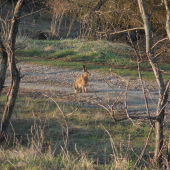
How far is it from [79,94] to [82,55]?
25.3ft

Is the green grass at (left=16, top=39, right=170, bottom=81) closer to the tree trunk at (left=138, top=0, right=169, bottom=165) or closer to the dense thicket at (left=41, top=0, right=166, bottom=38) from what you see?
the dense thicket at (left=41, top=0, right=166, bottom=38)

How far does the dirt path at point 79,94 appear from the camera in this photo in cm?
968

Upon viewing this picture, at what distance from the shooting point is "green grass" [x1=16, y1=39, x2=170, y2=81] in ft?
52.9

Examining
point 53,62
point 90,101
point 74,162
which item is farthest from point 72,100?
point 53,62

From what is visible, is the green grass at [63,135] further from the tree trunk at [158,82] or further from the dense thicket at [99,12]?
the dense thicket at [99,12]

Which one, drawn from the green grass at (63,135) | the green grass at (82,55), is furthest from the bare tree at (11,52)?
the green grass at (82,55)

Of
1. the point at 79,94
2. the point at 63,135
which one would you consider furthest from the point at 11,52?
the point at 79,94

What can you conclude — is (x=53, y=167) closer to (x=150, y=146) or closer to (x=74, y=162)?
(x=74, y=162)

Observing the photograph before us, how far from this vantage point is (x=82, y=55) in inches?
715

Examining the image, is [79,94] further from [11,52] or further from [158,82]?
[158,82]

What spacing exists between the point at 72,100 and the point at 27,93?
175 cm

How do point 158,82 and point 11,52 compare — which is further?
point 11,52

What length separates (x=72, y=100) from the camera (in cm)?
994

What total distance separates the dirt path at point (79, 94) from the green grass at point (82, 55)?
1.29 metres
